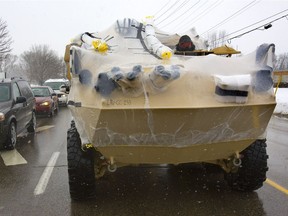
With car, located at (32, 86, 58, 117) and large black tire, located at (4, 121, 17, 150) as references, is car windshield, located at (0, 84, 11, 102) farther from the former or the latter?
car, located at (32, 86, 58, 117)

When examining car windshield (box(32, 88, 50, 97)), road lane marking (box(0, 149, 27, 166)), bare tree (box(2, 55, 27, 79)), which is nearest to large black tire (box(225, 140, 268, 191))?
road lane marking (box(0, 149, 27, 166))

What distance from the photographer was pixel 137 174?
5738 mm

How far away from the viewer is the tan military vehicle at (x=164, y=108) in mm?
3322

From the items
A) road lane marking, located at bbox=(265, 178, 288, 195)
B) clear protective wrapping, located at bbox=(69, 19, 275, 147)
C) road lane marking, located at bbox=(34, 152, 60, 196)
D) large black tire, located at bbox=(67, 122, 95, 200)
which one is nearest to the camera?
clear protective wrapping, located at bbox=(69, 19, 275, 147)

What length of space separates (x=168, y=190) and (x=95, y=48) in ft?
7.27

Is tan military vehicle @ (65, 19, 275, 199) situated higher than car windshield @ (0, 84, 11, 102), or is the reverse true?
tan military vehicle @ (65, 19, 275, 199)

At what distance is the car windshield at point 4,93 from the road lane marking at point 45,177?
2.04 m

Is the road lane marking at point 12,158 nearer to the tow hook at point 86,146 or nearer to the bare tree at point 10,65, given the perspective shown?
the tow hook at point 86,146

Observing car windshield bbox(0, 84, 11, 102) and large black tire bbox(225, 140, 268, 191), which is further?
car windshield bbox(0, 84, 11, 102)

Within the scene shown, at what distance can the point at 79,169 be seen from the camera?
4.20 meters

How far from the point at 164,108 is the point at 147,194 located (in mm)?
1923

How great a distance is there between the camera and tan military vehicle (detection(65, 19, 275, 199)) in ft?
10.9

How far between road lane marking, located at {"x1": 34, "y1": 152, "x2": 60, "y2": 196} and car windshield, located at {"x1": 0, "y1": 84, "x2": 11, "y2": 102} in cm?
204

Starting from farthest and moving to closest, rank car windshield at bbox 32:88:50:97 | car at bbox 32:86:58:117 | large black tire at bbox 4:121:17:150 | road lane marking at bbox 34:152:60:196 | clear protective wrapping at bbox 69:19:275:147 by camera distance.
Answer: car windshield at bbox 32:88:50:97 < car at bbox 32:86:58:117 < large black tire at bbox 4:121:17:150 < road lane marking at bbox 34:152:60:196 < clear protective wrapping at bbox 69:19:275:147
